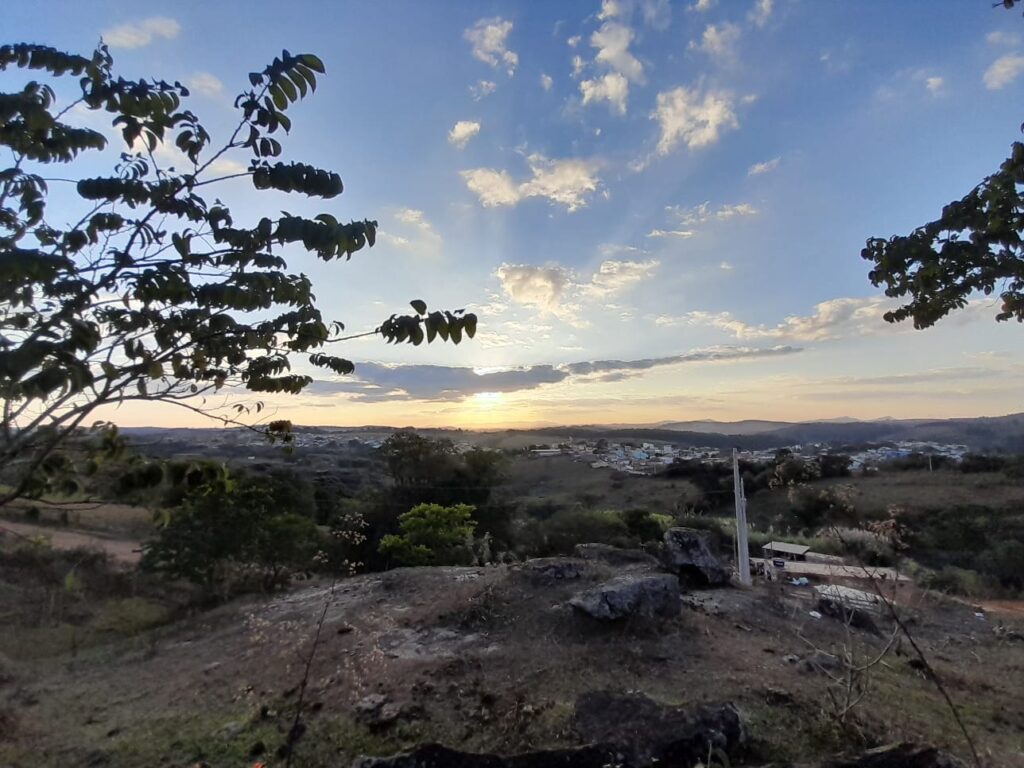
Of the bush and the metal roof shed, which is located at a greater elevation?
the bush

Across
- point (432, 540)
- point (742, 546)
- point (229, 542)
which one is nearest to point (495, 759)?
point (742, 546)

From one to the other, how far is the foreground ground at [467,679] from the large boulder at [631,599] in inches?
6.1

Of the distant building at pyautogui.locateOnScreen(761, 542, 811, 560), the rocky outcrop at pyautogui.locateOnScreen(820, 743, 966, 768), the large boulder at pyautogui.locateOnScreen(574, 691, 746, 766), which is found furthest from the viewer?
the distant building at pyautogui.locateOnScreen(761, 542, 811, 560)

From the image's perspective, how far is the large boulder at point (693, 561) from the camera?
873 centimetres

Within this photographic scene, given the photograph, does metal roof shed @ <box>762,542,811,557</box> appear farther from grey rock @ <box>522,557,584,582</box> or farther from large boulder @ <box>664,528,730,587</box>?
grey rock @ <box>522,557,584,582</box>

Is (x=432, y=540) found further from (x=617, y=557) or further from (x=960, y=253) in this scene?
(x=960, y=253)

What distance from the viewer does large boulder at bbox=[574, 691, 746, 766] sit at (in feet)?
12.7

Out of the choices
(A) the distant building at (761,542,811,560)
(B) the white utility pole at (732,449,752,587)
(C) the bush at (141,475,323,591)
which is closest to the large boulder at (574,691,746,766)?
(B) the white utility pole at (732,449,752,587)

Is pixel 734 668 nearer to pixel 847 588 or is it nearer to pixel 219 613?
pixel 847 588

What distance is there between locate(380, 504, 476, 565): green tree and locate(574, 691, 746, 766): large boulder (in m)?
7.29

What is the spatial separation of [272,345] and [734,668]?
16.7 ft

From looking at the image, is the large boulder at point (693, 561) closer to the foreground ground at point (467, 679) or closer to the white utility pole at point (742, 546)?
the foreground ground at point (467, 679)

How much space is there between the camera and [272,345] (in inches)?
95.7

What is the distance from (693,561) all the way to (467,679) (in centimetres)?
463
